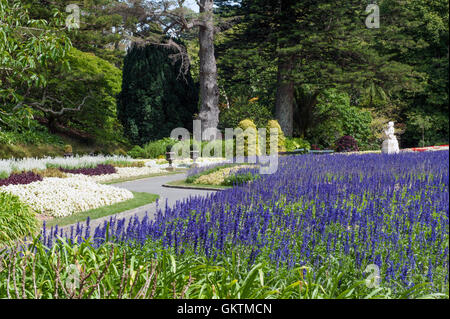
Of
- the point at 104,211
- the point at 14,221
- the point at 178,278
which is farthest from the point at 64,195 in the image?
the point at 178,278

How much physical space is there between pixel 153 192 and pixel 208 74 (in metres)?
14.1

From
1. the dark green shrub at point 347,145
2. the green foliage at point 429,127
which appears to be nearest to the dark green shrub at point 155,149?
the dark green shrub at point 347,145

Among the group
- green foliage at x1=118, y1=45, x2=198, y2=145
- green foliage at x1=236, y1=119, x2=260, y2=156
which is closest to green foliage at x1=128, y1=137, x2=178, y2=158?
green foliage at x1=118, y1=45, x2=198, y2=145

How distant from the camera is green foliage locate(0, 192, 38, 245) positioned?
579cm

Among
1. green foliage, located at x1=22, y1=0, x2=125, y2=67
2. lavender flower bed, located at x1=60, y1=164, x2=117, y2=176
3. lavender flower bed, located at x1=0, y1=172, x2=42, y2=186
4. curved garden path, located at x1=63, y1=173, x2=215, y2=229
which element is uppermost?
green foliage, located at x1=22, y1=0, x2=125, y2=67

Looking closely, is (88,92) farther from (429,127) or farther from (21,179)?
(429,127)

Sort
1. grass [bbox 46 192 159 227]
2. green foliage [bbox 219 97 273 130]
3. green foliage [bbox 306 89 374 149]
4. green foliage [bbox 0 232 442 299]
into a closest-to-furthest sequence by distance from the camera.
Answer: green foliage [bbox 0 232 442 299] → grass [bbox 46 192 159 227] → green foliage [bbox 219 97 273 130] → green foliage [bbox 306 89 374 149]

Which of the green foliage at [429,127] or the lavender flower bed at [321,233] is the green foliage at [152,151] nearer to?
the lavender flower bed at [321,233]

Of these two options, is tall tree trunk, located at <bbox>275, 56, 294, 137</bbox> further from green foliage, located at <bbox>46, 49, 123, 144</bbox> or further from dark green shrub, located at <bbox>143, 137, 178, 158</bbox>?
green foliage, located at <bbox>46, 49, 123, 144</bbox>

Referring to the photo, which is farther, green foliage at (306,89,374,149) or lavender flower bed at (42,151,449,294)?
green foliage at (306,89,374,149)

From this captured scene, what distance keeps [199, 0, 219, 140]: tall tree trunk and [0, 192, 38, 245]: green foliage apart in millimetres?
18017

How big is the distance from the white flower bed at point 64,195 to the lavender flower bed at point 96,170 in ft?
13.9

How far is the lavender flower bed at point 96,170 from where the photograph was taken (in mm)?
14314

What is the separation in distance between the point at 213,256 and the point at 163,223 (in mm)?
946
